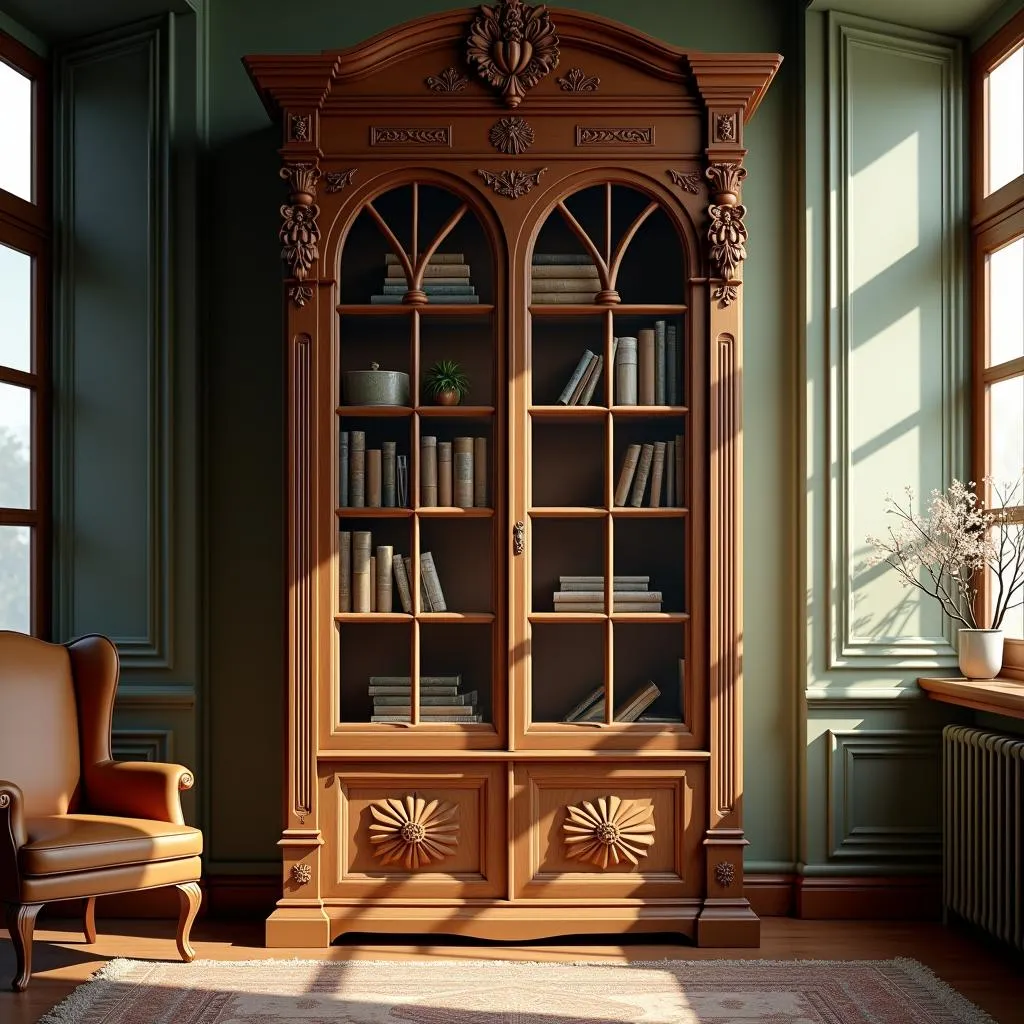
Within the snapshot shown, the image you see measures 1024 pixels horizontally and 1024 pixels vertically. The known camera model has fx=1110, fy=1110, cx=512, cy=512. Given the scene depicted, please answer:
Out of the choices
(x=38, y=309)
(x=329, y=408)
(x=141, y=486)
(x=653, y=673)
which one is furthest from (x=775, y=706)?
(x=38, y=309)

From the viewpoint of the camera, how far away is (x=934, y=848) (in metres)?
4.02

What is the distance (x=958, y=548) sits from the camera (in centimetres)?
382

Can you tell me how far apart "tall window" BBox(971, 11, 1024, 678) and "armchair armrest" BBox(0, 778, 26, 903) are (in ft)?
10.6

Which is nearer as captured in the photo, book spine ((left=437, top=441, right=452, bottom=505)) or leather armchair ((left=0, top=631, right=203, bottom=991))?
leather armchair ((left=0, top=631, right=203, bottom=991))

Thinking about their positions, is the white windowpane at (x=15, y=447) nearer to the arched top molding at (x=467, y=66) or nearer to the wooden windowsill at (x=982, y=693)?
the arched top molding at (x=467, y=66)

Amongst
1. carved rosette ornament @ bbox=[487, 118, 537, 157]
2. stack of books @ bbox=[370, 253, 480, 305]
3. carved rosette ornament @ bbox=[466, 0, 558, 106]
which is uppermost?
carved rosette ornament @ bbox=[466, 0, 558, 106]

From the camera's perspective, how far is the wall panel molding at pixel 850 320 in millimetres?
4035

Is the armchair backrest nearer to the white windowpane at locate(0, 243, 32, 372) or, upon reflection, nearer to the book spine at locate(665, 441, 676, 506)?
the white windowpane at locate(0, 243, 32, 372)

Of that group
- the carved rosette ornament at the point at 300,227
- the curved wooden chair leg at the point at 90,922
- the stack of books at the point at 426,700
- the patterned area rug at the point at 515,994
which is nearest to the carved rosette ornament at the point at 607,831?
the patterned area rug at the point at 515,994

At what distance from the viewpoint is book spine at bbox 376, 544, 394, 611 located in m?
3.72

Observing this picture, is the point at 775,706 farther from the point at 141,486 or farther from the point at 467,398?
the point at 141,486

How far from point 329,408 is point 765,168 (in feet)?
6.17

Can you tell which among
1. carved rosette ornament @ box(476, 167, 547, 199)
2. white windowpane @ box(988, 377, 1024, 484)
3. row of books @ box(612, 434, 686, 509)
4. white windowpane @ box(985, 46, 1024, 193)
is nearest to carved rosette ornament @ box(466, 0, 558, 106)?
carved rosette ornament @ box(476, 167, 547, 199)

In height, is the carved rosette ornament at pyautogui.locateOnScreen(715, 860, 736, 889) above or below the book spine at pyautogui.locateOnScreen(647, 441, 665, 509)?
below
